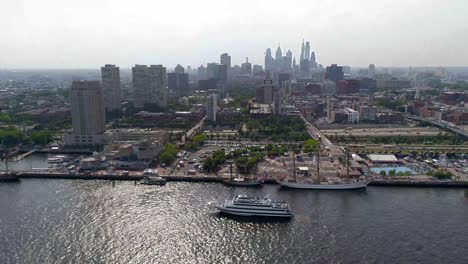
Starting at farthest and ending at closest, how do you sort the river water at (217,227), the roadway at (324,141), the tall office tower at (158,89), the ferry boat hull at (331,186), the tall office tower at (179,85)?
the tall office tower at (179,85), the tall office tower at (158,89), the roadway at (324,141), the ferry boat hull at (331,186), the river water at (217,227)

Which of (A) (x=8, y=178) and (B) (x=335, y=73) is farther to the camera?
(B) (x=335, y=73)

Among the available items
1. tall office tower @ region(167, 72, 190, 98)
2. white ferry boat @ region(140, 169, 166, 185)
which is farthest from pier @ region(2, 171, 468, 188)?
tall office tower @ region(167, 72, 190, 98)

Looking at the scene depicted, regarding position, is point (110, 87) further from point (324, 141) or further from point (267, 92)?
point (324, 141)

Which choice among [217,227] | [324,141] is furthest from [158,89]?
[217,227]

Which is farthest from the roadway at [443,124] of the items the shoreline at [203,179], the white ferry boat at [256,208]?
the white ferry boat at [256,208]

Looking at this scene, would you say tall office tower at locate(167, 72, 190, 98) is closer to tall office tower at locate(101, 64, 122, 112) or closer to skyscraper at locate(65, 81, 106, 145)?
tall office tower at locate(101, 64, 122, 112)

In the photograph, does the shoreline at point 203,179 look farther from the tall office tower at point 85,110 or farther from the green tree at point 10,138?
the green tree at point 10,138

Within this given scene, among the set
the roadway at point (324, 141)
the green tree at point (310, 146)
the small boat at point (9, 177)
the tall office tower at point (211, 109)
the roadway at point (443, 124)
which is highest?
the tall office tower at point (211, 109)
